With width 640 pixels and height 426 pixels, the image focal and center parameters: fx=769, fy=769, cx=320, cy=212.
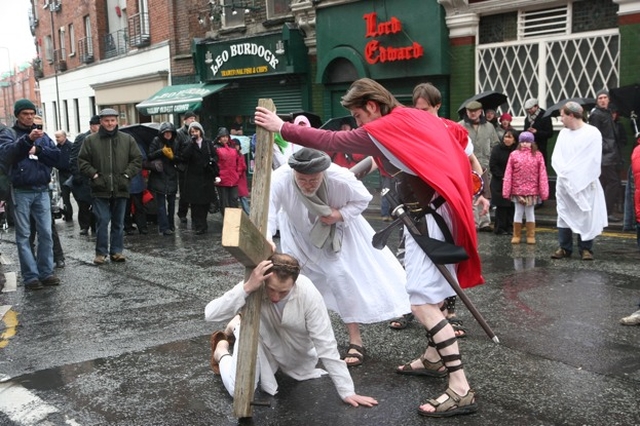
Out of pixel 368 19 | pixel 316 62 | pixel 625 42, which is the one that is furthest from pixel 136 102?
pixel 625 42

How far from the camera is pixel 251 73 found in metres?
21.5

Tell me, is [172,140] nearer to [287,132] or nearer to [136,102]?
[287,132]

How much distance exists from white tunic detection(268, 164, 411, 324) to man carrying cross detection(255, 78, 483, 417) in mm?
852

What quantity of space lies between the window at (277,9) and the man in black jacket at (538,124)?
29.7ft

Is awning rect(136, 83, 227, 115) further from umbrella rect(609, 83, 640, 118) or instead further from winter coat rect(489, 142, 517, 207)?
umbrella rect(609, 83, 640, 118)

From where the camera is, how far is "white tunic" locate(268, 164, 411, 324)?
5.50m

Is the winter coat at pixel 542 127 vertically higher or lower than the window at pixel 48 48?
lower

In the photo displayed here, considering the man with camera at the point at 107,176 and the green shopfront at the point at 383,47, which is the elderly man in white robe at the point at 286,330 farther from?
the green shopfront at the point at 383,47

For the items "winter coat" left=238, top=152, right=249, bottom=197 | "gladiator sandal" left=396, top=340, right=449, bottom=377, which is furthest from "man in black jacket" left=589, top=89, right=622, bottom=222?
"gladiator sandal" left=396, top=340, right=449, bottom=377

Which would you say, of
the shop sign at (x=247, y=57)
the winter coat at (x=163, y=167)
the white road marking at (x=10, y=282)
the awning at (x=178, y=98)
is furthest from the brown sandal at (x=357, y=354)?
the awning at (x=178, y=98)

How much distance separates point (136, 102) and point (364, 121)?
84.6ft

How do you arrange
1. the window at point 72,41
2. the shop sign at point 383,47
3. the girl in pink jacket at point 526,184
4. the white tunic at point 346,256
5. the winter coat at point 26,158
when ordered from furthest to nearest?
the window at point 72,41
the shop sign at point 383,47
the girl in pink jacket at point 526,184
the winter coat at point 26,158
the white tunic at point 346,256

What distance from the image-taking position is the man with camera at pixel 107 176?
9.95 metres

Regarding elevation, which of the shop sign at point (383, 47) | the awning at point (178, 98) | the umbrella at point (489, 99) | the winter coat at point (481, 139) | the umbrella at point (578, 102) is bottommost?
the winter coat at point (481, 139)
